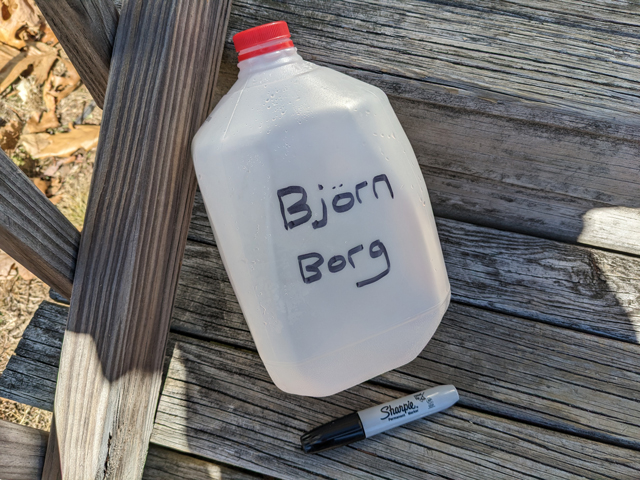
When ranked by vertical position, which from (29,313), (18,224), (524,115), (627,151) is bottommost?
(29,313)

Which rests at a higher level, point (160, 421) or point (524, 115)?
point (524, 115)

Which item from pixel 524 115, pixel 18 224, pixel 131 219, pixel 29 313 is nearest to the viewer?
pixel 18 224

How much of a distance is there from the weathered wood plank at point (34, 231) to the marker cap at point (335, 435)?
0.55 meters

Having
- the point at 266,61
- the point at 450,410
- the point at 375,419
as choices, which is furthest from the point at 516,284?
the point at 266,61

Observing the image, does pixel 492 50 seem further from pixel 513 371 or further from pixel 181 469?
pixel 181 469

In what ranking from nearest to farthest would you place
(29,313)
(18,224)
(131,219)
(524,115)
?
(18,224) → (131,219) → (524,115) → (29,313)

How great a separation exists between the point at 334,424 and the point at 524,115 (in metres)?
0.75

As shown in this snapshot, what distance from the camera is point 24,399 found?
92 centimetres

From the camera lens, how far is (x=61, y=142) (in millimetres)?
1565

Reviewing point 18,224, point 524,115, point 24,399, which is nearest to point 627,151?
point 524,115

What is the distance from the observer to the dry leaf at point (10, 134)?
1.56 metres

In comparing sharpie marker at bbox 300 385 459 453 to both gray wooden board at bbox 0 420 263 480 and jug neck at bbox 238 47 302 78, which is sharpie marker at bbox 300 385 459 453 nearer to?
gray wooden board at bbox 0 420 263 480

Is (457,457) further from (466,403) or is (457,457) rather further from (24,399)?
(24,399)

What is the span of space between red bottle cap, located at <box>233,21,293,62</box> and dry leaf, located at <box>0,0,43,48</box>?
137cm
